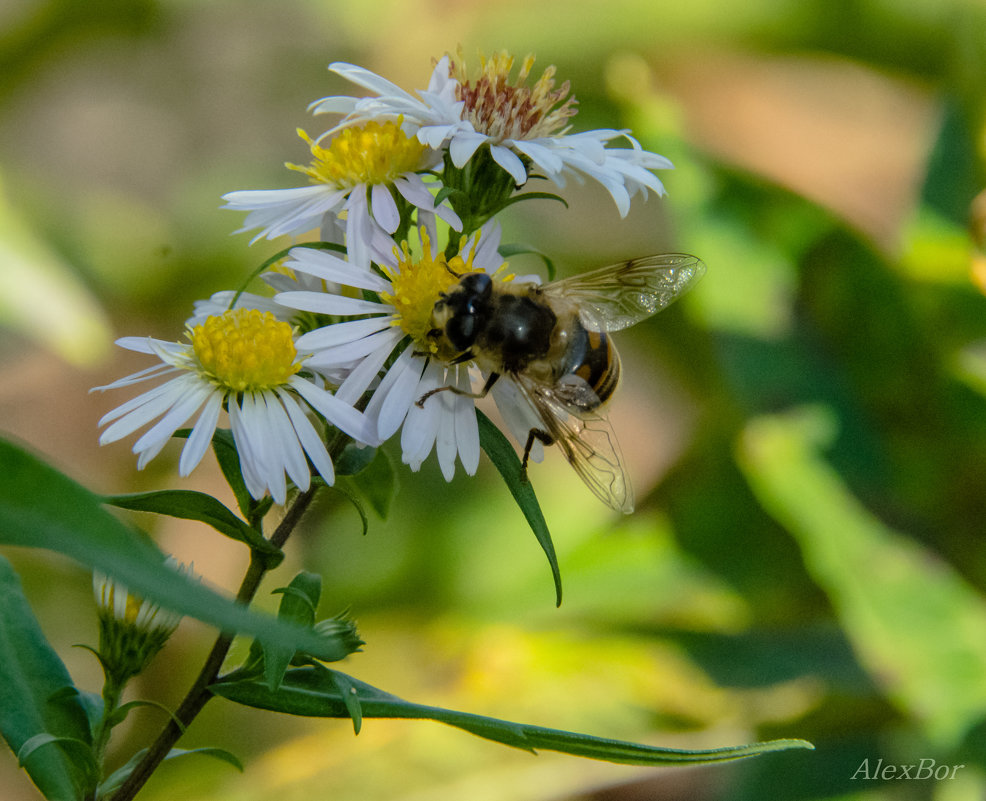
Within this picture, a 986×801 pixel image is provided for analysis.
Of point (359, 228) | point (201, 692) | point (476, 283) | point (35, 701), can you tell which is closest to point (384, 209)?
point (359, 228)

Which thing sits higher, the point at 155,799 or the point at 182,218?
the point at 182,218

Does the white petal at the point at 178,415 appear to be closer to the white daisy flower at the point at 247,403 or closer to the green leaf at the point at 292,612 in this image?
the white daisy flower at the point at 247,403

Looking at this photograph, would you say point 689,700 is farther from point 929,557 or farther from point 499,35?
point 499,35

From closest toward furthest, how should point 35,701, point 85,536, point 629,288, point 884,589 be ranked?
point 85,536 → point 35,701 → point 629,288 → point 884,589

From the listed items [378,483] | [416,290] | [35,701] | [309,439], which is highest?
[416,290]

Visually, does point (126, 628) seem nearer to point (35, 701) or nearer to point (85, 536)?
point (35, 701)

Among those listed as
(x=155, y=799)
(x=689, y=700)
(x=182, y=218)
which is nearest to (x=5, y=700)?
(x=155, y=799)

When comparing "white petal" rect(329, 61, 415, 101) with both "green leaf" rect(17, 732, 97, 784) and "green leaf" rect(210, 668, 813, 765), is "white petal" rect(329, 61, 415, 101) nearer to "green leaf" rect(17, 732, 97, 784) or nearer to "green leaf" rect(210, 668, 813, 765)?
"green leaf" rect(210, 668, 813, 765)
